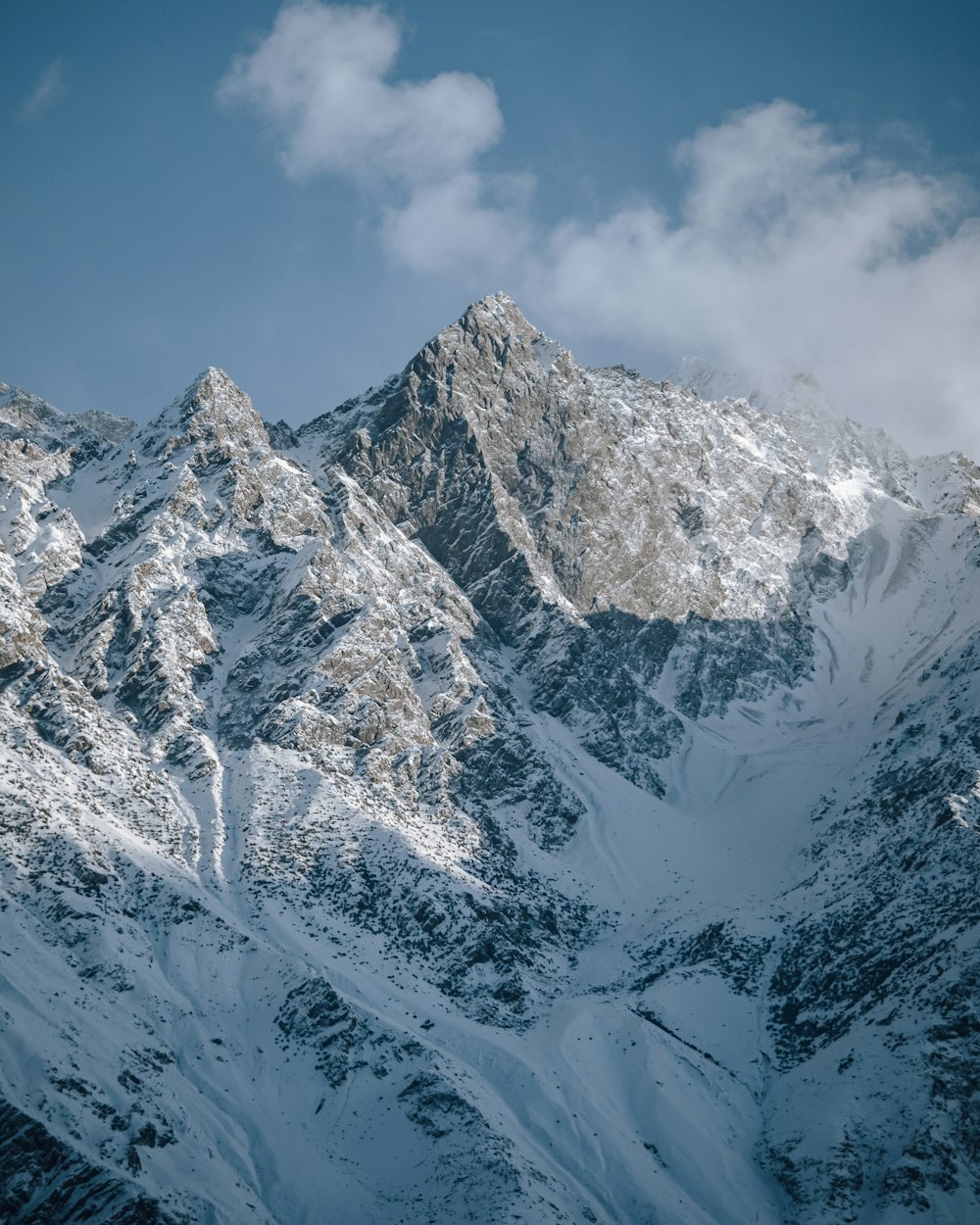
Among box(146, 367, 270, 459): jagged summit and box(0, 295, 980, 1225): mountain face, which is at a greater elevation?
box(146, 367, 270, 459): jagged summit

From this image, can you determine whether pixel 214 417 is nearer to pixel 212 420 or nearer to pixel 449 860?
pixel 212 420

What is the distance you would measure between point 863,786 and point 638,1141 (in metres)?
60.0

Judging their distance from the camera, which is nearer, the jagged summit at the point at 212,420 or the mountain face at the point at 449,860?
the mountain face at the point at 449,860

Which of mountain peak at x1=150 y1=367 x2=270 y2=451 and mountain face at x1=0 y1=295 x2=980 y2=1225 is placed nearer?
mountain face at x1=0 y1=295 x2=980 y2=1225

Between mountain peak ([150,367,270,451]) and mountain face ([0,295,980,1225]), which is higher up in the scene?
mountain peak ([150,367,270,451])

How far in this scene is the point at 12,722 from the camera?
374ft

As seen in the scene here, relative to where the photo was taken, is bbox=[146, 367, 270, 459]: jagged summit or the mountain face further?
bbox=[146, 367, 270, 459]: jagged summit

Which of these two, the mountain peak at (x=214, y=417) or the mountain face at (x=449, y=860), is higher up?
the mountain peak at (x=214, y=417)

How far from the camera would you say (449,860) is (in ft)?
387

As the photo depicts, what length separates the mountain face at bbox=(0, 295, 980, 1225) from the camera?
8231 cm

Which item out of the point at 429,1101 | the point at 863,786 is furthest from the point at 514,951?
the point at 863,786

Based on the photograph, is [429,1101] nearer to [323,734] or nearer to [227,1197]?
[227,1197]

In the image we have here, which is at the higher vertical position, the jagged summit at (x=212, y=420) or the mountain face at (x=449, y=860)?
the jagged summit at (x=212, y=420)

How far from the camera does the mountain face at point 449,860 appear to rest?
270 feet
